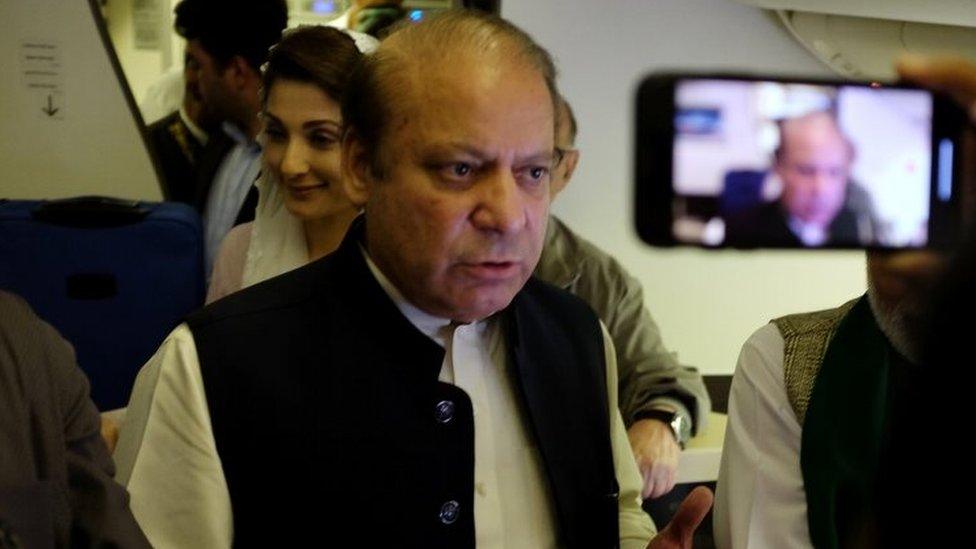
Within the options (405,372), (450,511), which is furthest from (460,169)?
(450,511)

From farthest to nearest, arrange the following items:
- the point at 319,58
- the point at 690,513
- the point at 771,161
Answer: the point at 319,58 → the point at 690,513 → the point at 771,161

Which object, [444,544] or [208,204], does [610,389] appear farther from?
[208,204]

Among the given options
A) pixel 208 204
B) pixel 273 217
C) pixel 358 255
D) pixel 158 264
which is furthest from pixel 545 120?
pixel 208 204

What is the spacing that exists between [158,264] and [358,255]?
131 centimetres

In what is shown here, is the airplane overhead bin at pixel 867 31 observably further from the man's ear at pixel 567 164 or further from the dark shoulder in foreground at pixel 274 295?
the dark shoulder in foreground at pixel 274 295

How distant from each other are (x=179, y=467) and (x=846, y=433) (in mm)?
646

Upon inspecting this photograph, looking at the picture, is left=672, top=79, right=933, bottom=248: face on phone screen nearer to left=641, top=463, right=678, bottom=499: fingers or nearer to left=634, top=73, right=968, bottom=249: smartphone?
left=634, top=73, right=968, bottom=249: smartphone

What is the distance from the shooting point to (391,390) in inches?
43.8

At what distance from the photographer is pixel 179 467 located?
1.05m

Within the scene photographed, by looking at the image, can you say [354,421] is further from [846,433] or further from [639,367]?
[639,367]

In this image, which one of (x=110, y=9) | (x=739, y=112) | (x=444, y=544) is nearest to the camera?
(x=739, y=112)

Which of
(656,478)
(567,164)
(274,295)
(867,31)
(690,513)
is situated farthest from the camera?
(867,31)

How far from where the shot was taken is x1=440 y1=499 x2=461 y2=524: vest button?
1.09 m

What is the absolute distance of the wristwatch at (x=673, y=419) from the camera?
2057mm
